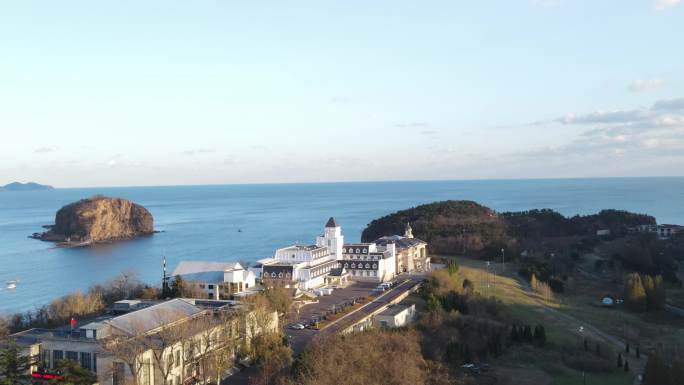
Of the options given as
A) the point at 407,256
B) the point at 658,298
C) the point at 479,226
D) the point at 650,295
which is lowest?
the point at 658,298

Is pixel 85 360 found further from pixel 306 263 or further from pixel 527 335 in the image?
pixel 306 263

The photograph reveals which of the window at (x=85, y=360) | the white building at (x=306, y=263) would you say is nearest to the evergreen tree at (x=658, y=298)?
the white building at (x=306, y=263)

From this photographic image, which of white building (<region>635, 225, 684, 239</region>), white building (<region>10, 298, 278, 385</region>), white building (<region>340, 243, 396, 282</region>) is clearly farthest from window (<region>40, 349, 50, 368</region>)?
white building (<region>635, 225, 684, 239</region>)

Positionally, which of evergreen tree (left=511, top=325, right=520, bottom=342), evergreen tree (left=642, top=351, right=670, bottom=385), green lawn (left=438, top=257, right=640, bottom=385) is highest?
evergreen tree (left=642, top=351, right=670, bottom=385)

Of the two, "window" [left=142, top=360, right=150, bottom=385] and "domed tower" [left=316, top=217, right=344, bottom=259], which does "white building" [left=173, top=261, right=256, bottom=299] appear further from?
"window" [left=142, top=360, right=150, bottom=385]

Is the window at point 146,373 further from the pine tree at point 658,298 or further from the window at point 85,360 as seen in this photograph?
the pine tree at point 658,298

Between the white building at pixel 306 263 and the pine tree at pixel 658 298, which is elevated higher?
the white building at pixel 306 263

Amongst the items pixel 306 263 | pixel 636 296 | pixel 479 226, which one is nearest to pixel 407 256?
pixel 306 263
